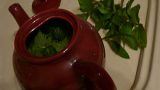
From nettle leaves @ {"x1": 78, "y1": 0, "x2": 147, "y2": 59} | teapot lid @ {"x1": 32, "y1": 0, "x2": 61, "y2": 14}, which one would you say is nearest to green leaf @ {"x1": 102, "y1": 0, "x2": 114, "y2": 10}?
nettle leaves @ {"x1": 78, "y1": 0, "x2": 147, "y2": 59}

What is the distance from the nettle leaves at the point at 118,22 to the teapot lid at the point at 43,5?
7 centimetres

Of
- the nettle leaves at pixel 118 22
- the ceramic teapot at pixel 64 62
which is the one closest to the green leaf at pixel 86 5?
the nettle leaves at pixel 118 22

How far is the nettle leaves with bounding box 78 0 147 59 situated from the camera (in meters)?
0.56

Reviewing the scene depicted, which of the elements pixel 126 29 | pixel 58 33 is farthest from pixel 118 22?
pixel 58 33

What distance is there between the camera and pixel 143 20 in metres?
0.61

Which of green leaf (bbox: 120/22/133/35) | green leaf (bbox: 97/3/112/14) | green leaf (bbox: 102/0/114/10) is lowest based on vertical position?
green leaf (bbox: 120/22/133/35)

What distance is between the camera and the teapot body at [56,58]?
45cm

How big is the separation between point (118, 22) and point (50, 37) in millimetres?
140

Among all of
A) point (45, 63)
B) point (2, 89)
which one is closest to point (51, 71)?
point (45, 63)

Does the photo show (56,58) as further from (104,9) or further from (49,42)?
(104,9)

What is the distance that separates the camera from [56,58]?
0.44 meters

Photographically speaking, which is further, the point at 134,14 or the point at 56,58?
the point at 134,14

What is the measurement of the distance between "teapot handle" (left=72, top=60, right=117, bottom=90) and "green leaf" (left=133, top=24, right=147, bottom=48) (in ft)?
0.49

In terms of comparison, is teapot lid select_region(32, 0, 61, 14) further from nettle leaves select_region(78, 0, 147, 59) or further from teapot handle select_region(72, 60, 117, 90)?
teapot handle select_region(72, 60, 117, 90)
